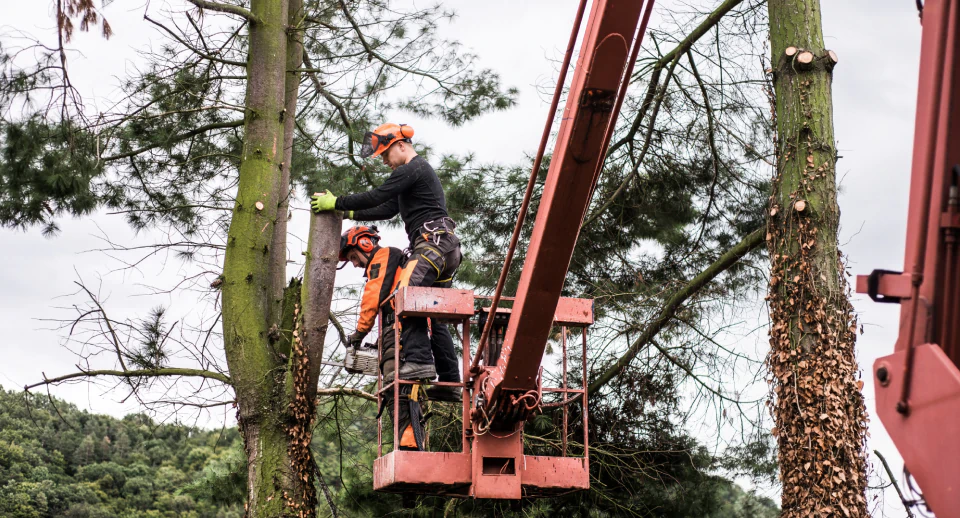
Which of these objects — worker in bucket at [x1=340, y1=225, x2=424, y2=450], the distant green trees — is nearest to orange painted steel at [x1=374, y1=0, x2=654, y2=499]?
worker in bucket at [x1=340, y1=225, x2=424, y2=450]

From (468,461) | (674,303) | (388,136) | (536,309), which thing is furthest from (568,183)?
(674,303)

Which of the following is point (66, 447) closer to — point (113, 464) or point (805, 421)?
point (113, 464)

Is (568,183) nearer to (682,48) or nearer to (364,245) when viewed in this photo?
(364,245)

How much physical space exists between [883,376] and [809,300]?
4.35 m

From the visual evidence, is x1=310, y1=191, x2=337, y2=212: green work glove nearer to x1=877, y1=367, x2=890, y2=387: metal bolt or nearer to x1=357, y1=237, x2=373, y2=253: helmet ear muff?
x1=357, y1=237, x2=373, y2=253: helmet ear muff

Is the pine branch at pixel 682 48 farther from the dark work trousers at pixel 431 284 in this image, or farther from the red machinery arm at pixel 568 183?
the red machinery arm at pixel 568 183

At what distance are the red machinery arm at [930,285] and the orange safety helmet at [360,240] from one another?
453 cm

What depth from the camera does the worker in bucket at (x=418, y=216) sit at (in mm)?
6797

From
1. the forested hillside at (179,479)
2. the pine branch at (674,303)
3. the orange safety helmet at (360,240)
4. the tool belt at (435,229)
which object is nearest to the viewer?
the tool belt at (435,229)

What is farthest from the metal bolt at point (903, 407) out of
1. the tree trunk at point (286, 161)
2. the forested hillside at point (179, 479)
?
the forested hillside at point (179, 479)

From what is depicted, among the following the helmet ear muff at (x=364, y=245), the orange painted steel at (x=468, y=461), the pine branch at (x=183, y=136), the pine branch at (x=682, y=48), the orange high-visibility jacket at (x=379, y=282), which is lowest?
Result: the orange painted steel at (x=468, y=461)

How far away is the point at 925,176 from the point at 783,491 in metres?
4.67

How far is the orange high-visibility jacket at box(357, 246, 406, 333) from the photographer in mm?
6859

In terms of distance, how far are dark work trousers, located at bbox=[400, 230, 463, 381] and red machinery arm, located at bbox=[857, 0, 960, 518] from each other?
12.1ft
